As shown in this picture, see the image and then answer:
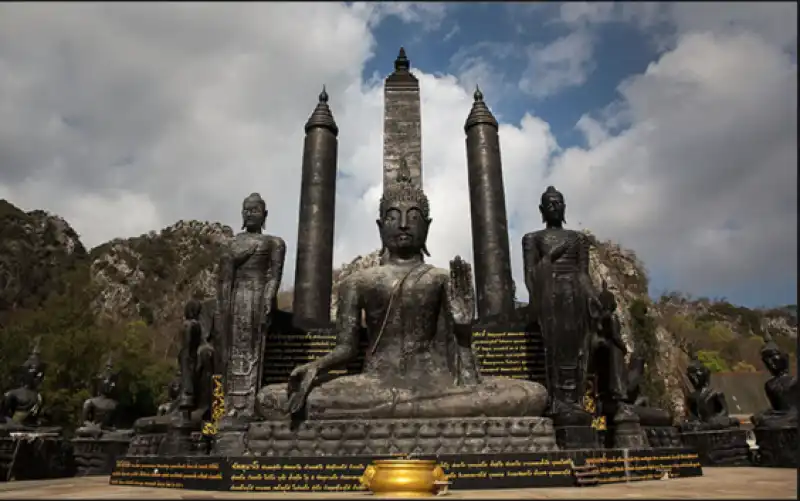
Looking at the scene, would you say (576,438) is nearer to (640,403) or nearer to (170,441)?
(640,403)

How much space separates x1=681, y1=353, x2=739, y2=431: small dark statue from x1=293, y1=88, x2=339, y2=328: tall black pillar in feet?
25.6


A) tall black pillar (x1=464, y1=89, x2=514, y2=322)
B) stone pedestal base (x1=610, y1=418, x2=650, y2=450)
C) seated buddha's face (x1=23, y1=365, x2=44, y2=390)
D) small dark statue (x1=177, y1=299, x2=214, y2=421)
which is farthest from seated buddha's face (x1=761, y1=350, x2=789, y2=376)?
seated buddha's face (x1=23, y1=365, x2=44, y2=390)

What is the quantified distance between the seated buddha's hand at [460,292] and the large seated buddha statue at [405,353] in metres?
0.01

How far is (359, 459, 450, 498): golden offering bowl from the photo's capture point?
4.92 metres

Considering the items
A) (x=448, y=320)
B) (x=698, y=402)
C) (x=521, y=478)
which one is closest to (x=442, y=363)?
(x=448, y=320)

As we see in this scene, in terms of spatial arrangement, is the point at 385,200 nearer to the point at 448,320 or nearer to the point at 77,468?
the point at 448,320

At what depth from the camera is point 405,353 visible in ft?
26.0

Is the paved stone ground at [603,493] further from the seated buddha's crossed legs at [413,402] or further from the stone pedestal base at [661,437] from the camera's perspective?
the stone pedestal base at [661,437]

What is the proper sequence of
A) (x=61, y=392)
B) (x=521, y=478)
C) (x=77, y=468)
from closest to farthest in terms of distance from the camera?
(x=521, y=478) → (x=77, y=468) → (x=61, y=392)

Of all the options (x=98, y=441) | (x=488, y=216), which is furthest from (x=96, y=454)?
(x=488, y=216)

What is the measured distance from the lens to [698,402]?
12406mm

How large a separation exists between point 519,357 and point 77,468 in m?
8.33

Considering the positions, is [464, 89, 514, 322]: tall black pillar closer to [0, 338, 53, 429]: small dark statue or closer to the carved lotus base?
the carved lotus base

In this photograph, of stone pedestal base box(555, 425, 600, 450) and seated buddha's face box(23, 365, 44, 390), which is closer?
stone pedestal base box(555, 425, 600, 450)
